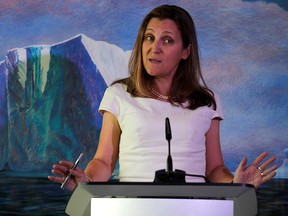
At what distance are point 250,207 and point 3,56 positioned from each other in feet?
7.78

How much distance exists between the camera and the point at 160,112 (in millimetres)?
2039

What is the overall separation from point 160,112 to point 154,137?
10cm

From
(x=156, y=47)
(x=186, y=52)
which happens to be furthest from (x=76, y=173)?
(x=186, y=52)

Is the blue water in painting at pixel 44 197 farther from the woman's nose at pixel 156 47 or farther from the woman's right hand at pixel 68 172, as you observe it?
the woman's right hand at pixel 68 172

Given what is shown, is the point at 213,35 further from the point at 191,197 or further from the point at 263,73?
the point at 191,197

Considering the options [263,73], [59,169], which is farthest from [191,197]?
[263,73]

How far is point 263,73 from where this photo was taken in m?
3.24

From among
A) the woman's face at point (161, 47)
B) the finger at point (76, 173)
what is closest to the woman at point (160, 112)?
the woman's face at point (161, 47)

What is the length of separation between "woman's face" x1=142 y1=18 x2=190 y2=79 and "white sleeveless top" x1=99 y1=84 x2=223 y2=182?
4.6 inches

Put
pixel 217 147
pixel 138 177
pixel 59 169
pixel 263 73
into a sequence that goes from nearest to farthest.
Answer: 1. pixel 59 169
2. pixel 138 177
3. pixel 217 147
4. pixel 263 73

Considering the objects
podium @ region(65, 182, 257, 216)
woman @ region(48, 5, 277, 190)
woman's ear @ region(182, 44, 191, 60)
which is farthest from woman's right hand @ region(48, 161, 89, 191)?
woman's ear @ region(182, 44, 191, 60)

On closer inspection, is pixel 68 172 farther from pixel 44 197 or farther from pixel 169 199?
pixel 44 197

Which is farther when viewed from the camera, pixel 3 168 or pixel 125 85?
pixel 3 168

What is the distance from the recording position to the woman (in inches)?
77.9
